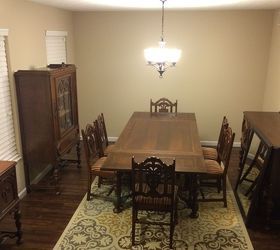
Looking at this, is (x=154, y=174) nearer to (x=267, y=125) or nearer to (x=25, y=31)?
(x=267, y=125)

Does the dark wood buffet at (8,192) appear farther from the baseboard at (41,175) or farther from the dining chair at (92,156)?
the baseboard at (41,175)

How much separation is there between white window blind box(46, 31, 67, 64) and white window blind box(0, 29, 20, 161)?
113cm

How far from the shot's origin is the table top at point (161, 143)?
2.98 meters

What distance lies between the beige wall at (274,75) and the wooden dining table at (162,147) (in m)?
1.41

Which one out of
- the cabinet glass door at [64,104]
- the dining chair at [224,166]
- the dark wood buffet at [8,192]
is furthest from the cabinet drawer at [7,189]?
the dining chair at [224,166]

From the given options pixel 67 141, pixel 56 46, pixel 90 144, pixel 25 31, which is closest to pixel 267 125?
pixel 90 144

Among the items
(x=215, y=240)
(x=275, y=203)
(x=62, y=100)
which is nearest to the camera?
(x=215, y=240)

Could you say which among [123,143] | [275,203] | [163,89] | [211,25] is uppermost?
[211,25]

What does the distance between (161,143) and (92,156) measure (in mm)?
879

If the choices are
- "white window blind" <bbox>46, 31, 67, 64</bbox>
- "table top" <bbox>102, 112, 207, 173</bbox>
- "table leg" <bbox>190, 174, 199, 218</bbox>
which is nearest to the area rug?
"table leg" <bbox>190, 174, 199, 218</bbox>

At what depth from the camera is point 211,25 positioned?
508 centimetres

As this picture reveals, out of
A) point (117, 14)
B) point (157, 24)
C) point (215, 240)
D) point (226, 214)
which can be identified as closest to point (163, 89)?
point (157, 24)

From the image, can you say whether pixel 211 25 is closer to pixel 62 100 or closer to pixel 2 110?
pixel 62 100

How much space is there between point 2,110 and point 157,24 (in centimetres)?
306
